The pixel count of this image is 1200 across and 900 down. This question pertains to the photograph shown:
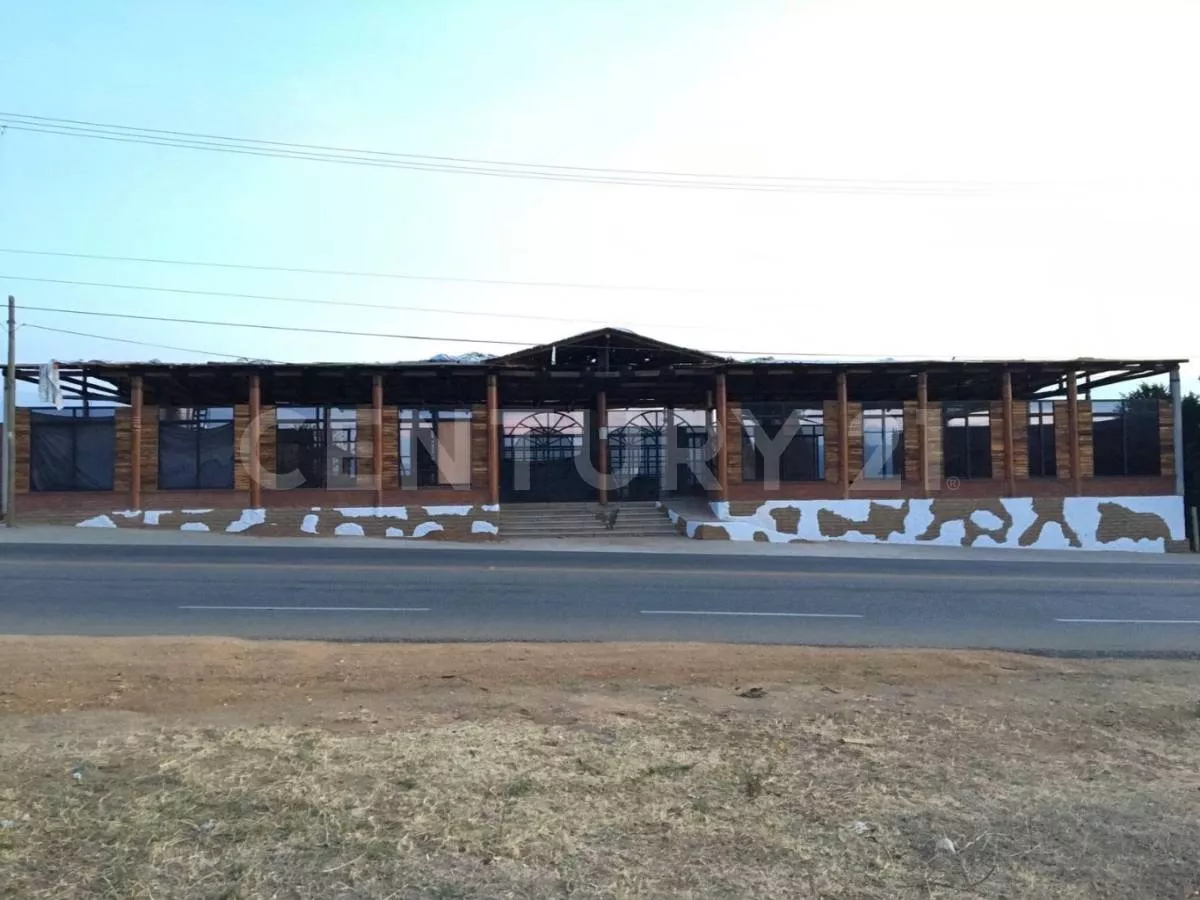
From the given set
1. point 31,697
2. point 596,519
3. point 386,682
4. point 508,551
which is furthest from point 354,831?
point 596,519

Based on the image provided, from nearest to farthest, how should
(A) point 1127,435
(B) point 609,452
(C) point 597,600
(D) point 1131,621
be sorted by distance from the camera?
(D) point 1131,621
(C) point 597,600
(A) point 1127,435
(B) point 609,452

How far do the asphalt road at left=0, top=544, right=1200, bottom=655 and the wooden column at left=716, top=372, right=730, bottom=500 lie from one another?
7.72m

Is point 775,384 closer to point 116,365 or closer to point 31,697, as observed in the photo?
point 116,365

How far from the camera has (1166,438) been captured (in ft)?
91.8

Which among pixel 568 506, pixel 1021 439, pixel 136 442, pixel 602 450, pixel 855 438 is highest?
pixel 136 442

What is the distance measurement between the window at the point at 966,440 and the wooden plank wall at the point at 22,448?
2618 cm

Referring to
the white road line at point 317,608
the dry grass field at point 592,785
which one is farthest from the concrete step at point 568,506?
the dry grass field at point 592,785

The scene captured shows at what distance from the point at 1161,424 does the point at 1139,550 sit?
388 centimetres

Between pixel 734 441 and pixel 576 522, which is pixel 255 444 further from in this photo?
pixel 734 441

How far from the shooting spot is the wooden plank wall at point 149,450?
85.8 feet

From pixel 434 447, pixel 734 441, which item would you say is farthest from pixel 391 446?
pixel 734 441

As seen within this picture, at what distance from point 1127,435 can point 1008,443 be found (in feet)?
13.0

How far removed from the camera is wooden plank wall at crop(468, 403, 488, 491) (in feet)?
87.5

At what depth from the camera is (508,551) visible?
2155 centimetres
